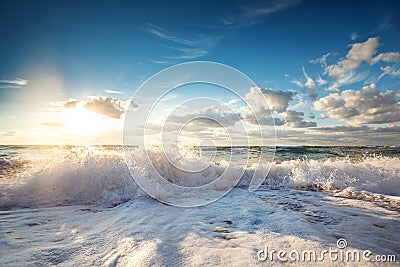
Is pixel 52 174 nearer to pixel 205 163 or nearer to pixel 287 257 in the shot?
pixel 205 163

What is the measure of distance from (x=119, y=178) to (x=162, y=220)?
3.59 meters

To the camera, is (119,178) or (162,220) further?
(119,178)

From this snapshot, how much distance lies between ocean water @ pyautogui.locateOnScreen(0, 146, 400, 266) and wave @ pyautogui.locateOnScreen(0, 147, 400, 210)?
0.04 m

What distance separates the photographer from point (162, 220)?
3.85 metres

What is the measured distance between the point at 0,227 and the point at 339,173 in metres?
10.6

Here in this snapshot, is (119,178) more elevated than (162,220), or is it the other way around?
(119,178)

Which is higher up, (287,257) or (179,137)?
(179,137)

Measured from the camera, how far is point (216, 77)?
20.6 ft

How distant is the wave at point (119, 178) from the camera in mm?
5855

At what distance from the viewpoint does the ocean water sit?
8.36 feet

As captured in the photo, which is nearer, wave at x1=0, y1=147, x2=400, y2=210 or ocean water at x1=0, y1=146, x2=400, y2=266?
ocean water at x1=0, y1=146, x2=400, y2=266

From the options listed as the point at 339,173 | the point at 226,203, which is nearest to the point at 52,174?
the point at 226,203

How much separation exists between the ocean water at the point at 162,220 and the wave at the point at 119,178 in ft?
0.12

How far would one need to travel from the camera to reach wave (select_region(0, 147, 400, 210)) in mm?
Result: 5855
